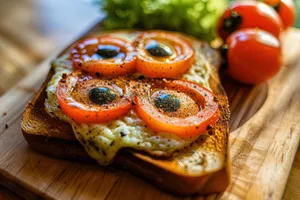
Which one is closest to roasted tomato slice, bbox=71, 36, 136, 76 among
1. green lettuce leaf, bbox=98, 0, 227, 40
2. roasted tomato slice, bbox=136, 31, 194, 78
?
roasted tomato slice, bbox=136, 31, 194, 78

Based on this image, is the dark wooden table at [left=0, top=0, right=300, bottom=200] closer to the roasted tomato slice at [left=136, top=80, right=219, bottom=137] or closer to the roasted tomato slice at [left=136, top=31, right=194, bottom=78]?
the roasted tomato slice at [left=136, top=31, right=194, bottom=78]

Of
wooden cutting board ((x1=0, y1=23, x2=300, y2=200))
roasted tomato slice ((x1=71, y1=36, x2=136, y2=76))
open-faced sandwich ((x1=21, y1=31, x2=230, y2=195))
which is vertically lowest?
wooden cutting board ((x1=0, y1=23, x2=300, y2=200))

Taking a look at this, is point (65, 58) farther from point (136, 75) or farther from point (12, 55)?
point (12, 55)

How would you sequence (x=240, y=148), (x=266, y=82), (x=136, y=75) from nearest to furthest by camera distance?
(x=240, y=148) → (x=136, y=75) → (x=266, y=82)

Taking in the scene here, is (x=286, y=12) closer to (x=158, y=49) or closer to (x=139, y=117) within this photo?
(x=158, y=49)

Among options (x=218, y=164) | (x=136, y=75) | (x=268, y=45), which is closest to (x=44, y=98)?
(x=136, y=75)

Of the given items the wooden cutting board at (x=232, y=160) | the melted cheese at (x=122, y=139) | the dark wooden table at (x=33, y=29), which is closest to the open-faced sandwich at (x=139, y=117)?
the melted cheese at (x=122, y=139)
